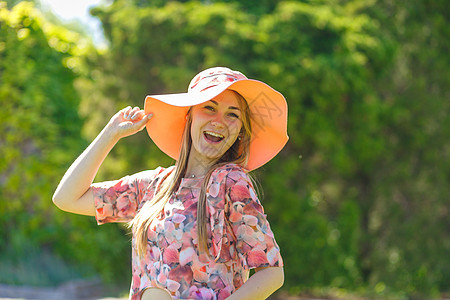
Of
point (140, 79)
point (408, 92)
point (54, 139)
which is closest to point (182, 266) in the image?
point (54, 139)

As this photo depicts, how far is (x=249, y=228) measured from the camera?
1.72m

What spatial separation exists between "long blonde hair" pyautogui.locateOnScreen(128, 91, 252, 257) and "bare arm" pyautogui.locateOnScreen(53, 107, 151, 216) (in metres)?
0.18

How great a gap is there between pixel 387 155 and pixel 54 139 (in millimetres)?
4881

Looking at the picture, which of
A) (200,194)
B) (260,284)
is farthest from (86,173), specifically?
(260,284)

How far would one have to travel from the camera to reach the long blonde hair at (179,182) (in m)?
1.75

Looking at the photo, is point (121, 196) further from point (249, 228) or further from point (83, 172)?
point (249, 228)

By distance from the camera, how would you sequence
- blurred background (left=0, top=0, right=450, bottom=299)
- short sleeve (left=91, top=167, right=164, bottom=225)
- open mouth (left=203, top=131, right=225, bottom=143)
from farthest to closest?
blurred background (left=0, top=0, right=450, bottom=299)
short sleeve (left=91, top=167, right=164, bottom=225)
open mouth (left=203, top=131, right=225, bottom=143)

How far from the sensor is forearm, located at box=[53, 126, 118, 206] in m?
1.96

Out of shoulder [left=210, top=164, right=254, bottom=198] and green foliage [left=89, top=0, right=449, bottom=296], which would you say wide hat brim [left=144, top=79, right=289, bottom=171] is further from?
green foliage [left=89, top=0, right=449, bottom=296]

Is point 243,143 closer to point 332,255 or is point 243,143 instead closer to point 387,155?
point 332,255

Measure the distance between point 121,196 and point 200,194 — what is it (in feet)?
1.23

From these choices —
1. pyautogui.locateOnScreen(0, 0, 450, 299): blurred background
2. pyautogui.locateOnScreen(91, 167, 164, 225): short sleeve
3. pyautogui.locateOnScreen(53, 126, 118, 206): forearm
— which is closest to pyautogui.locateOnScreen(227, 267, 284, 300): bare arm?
pyautogui.locateOnScreen(91, 167, 164, 225): short sleeve

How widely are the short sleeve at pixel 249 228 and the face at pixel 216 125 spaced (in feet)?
0.52

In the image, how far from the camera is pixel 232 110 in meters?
1.91
